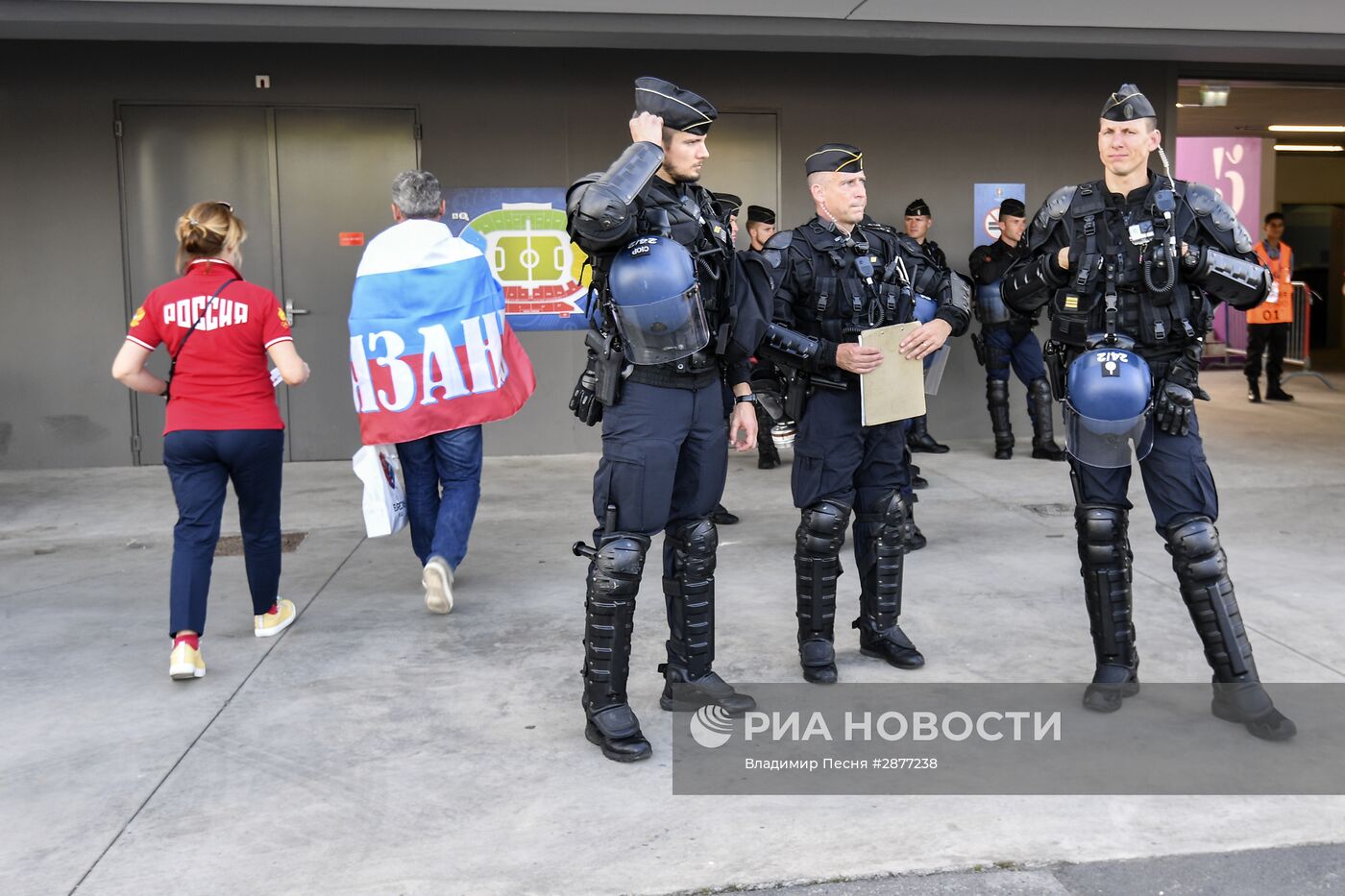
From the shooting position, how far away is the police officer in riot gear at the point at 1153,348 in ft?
12.9

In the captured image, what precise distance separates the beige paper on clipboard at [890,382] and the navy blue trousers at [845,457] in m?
0.08

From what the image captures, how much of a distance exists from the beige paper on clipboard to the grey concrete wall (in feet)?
18.4

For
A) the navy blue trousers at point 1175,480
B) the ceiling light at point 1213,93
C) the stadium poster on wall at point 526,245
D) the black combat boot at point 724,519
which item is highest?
the ceiling light at point 1213,93

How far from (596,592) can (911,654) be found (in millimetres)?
1377

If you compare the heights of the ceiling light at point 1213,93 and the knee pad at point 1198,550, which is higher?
the ceiling light at point 1213,93

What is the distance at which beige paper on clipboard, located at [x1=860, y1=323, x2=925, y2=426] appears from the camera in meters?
4.41

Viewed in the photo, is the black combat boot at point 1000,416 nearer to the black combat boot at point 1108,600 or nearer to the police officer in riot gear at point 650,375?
the black combat boot at point 1108,600

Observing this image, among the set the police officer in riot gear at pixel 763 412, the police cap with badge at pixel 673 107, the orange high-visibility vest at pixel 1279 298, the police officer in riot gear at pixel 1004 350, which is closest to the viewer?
the police cap with badge at pixel 673 107

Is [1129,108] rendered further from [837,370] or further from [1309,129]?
[1309,129]

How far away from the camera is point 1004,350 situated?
9.47 m

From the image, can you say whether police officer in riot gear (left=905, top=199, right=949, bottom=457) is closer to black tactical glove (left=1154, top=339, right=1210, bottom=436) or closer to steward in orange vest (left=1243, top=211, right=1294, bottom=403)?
steward in orange vest (left=1243, top=211, right=1294, bottom=403)

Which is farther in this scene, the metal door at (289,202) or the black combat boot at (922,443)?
the black combat boot at (922,443)

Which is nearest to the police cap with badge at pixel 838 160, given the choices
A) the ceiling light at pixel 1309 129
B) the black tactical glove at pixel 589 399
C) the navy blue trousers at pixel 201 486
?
the black tactical glove at pixel 589 399

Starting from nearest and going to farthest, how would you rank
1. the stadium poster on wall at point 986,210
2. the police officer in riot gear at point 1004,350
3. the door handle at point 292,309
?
the police officer in riot gear at point 1004,350 < the door handle at point 292,309 < the stadium poster on wall at point 986,210
